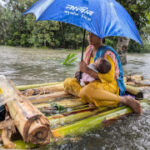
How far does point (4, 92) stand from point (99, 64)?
4.17ft

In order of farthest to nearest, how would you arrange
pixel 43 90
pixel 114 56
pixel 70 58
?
1. pixel 70 58
2. pixel 43 90
3. pixel 114 56

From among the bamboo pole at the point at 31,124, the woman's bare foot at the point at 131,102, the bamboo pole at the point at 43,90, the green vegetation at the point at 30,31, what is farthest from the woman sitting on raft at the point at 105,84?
the green vegetation at the point at 30,31

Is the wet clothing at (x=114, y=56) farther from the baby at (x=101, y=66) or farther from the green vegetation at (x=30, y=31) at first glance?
the green vegetation at (x=30, y=31)

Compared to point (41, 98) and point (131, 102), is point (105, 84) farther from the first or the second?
point (41, 98)

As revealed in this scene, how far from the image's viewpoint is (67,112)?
2.25 metres

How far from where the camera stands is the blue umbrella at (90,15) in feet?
5.92

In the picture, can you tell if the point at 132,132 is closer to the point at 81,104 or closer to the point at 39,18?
the point at 81,104

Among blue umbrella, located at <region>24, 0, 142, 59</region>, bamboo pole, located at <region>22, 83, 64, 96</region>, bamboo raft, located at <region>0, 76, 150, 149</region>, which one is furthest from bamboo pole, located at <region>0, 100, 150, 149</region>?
bamboo pole, located at <region>22, 83, 64, 96</region>

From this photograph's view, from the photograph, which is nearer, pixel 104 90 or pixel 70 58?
pixel 104 90

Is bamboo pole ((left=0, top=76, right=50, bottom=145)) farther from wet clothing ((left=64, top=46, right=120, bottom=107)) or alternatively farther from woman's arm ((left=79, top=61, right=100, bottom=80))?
wet clothing ((left=64, top=46, right=120, bottom=107))

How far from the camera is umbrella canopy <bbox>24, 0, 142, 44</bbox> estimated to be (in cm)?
180

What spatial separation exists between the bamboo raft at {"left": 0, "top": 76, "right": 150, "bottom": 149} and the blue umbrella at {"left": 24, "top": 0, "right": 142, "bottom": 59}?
3.29ft

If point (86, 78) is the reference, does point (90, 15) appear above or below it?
above

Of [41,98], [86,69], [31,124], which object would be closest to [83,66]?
[86,69]
